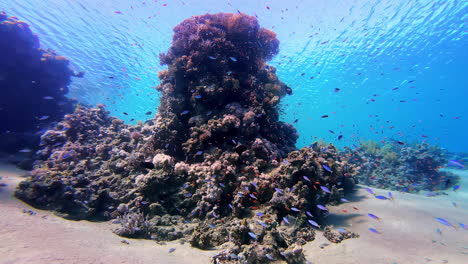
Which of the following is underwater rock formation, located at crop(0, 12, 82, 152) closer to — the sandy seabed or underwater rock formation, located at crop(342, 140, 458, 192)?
→ the sandy seabed

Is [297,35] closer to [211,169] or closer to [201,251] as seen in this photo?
[211,169]

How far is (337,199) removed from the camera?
715 centimetres

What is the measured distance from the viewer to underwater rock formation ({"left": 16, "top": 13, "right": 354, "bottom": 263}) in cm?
540

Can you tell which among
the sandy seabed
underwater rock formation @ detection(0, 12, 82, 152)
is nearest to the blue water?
underwater rock formation @ detection(0, 12, 82, 152)

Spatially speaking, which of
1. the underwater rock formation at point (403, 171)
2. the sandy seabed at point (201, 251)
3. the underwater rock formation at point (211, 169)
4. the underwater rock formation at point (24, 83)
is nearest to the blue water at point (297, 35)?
the underwater rock formation at point (403, 171)

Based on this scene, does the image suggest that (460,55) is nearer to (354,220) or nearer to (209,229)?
(354,220)

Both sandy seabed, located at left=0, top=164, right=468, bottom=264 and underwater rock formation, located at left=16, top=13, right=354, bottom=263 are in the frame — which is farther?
underwater rock formation, located at left=16, top=13, right=354, bottom=263

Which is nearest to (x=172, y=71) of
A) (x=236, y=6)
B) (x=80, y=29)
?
(x=236, y=6)

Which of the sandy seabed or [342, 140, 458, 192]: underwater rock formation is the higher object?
[342, 140, 458, 192]: underwater rock formation

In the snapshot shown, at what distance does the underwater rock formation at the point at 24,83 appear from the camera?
44.6 feet

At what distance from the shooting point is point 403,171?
45.4 ft

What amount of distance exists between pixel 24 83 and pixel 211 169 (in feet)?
57.8

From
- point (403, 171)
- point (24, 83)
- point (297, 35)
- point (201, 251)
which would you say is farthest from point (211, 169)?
point (297, 35)

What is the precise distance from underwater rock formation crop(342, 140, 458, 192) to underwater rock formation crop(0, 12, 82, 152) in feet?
73.0
